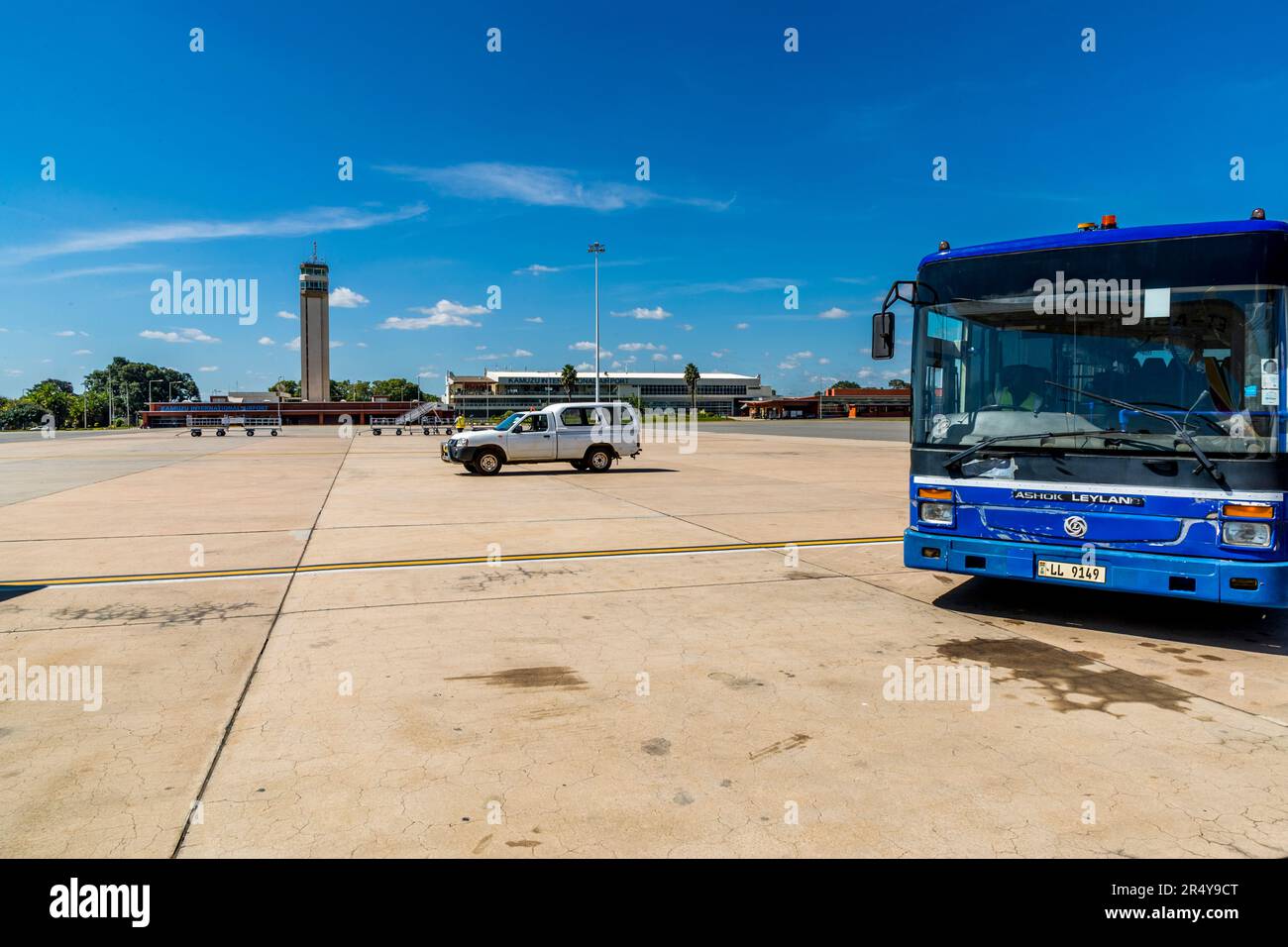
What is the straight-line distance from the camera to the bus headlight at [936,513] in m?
6.89

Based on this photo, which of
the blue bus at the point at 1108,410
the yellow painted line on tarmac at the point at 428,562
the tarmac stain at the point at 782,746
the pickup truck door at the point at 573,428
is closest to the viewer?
the tarmac stain at the point at 782,746

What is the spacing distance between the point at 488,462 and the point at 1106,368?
17.3 meters

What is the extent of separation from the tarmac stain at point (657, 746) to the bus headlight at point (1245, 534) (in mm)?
4322

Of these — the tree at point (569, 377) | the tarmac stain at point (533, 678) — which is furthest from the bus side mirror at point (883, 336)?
the tree at point (569, 377)

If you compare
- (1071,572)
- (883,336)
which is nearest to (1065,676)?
(1071,572)

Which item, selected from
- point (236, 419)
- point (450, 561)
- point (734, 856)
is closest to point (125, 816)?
point (734, 856)

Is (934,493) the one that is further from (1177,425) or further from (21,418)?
(21,418)

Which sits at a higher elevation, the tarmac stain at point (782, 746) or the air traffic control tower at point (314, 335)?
the air traffic control tower at point (314, 335)

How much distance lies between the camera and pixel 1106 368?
6.22m

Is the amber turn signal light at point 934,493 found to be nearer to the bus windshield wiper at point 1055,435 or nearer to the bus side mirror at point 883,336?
the bus windshield wiper at point 1055,435

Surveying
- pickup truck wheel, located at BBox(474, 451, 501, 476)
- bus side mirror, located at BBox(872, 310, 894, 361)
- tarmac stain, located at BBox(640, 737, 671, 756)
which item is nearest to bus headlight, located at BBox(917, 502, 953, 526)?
bus side mirror, located at BBox(872, 310, 894, 361)

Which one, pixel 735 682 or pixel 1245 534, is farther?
pixel 1245 534

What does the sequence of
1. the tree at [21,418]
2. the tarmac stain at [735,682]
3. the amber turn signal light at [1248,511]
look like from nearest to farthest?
the tarmac stain at [735,682] < the amber turn signal light at [1248,511] < the tree at [21,418]
